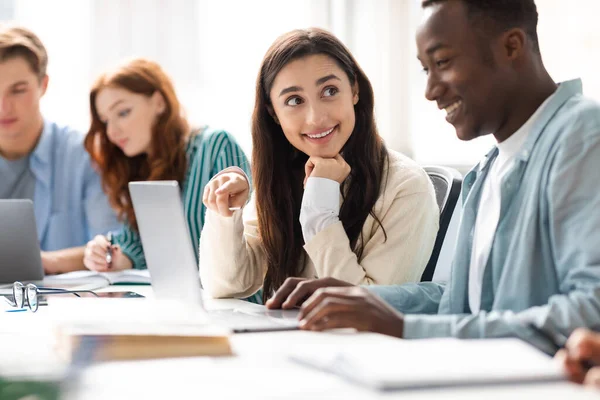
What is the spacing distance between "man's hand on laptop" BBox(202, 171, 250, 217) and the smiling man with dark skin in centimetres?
43

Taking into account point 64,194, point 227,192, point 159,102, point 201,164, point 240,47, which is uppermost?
point 240,47

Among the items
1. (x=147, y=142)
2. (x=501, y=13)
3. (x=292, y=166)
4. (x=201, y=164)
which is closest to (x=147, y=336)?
(x=501, y=13)

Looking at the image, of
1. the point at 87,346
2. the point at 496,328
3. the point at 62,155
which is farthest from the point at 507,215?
the point at 62,155

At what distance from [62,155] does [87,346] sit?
212 centimetres

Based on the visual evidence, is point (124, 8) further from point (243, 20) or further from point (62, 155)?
point (62, 155)

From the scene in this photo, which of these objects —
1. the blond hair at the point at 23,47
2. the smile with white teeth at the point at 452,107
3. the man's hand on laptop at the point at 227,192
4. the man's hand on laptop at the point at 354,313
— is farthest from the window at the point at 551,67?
the man's hand on laptop at the point at 354,313

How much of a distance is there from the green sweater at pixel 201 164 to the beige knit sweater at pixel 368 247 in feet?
2.77

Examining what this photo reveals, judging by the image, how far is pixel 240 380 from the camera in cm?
88

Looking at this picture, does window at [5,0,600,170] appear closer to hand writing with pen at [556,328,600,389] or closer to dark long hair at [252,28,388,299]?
dark long hair at [252,28,388,299]

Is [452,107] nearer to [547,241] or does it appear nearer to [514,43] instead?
[514,43]

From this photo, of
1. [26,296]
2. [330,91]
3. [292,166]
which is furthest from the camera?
[292,166]

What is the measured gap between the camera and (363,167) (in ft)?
6.48

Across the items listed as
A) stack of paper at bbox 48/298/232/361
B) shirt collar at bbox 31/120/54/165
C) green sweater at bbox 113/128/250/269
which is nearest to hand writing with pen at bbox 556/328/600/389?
stack of paper at bbox 48/298/232/361

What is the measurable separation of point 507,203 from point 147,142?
6.25ft
